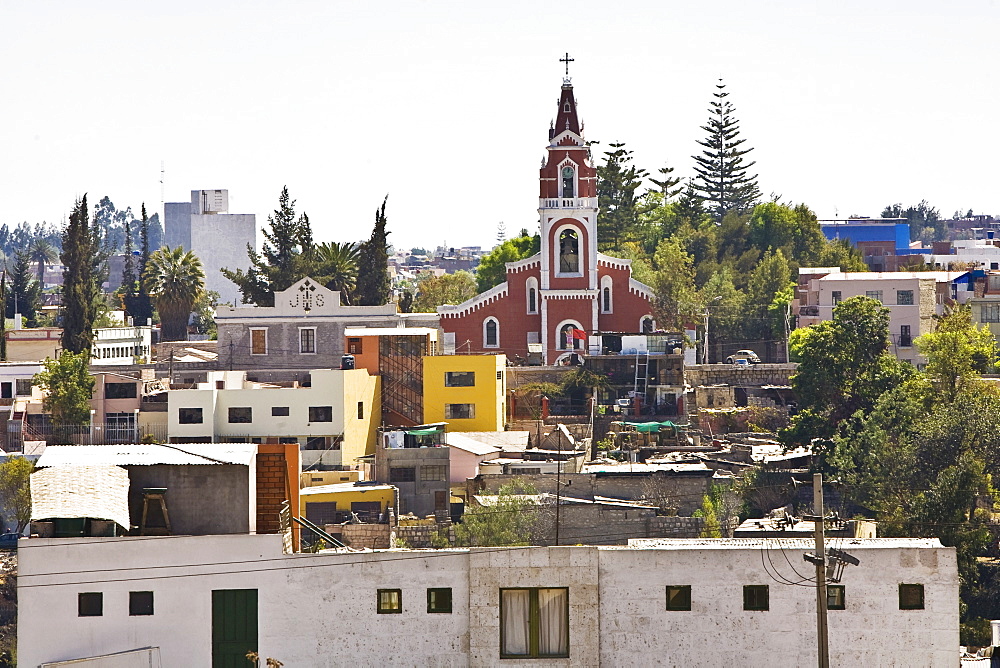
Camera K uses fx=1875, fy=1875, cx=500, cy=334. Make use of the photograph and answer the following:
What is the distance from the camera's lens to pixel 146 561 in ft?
74.7

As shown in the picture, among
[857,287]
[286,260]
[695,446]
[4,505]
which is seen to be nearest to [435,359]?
[695,446]

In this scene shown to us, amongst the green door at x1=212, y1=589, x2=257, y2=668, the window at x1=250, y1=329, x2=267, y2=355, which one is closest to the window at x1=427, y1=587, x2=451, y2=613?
the green door at x1=212, y1=589, x2=257, y2=668

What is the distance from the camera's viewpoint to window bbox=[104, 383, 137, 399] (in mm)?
56938

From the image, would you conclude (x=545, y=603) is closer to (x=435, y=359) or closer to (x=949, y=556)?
(x=949, y=556)

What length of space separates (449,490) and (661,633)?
88.9ft

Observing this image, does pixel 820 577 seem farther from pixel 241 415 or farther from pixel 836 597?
pixel 241 415

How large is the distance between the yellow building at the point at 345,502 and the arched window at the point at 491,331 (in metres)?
29.6

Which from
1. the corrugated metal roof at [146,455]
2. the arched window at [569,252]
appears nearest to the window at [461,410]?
the arched window at [569,252]

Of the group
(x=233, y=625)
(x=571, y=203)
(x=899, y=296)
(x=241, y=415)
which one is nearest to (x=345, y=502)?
(x=241, y=415)

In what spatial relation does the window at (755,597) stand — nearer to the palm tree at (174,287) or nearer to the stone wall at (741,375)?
the stone wall at (741,375)

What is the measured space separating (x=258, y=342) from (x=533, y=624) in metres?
46.0

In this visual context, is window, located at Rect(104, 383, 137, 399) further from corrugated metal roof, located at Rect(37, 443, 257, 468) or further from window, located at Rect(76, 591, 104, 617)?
window, located at Rect(76, 591, 104, 617)

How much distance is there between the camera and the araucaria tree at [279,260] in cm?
9088

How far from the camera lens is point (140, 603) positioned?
74.8ft
